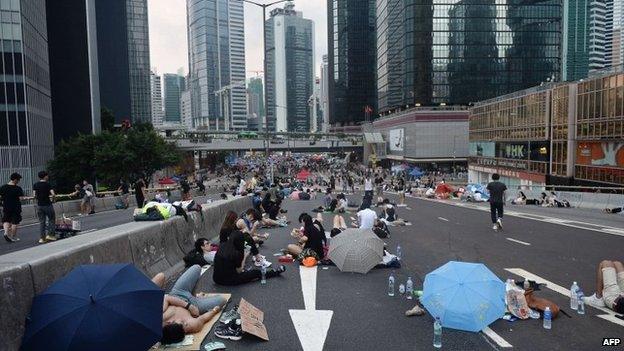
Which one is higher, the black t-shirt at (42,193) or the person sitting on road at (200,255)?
the black t-shirt at (42,193)

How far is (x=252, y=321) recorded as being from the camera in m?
6.37

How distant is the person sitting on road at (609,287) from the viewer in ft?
23.1

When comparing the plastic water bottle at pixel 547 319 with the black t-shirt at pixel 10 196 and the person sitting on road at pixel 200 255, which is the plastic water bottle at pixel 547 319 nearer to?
Answer: the person sitting on road at pixel 200 255

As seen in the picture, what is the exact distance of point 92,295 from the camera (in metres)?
4.69

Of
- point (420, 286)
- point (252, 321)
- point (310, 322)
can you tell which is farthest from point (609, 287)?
point (252, 321)

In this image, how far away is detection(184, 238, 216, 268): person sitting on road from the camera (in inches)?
374

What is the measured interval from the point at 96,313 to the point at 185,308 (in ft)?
7.00

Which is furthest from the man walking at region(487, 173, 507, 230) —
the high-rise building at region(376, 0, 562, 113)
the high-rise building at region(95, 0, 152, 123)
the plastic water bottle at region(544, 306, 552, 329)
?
the high-rise building at region(95, 0, 152, 123)

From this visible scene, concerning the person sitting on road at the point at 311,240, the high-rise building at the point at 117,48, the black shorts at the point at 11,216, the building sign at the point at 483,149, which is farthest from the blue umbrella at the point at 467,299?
the high-rise building at the point at 117,48

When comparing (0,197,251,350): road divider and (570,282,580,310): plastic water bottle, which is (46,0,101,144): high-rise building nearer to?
(0,197,251,350): road divider

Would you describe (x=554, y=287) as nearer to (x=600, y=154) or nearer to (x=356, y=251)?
(x=356, y=251)

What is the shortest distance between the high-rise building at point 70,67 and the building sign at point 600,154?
6081 cm

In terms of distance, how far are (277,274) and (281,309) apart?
78.0 inches

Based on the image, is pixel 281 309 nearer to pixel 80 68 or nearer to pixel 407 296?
pixel 407 296
